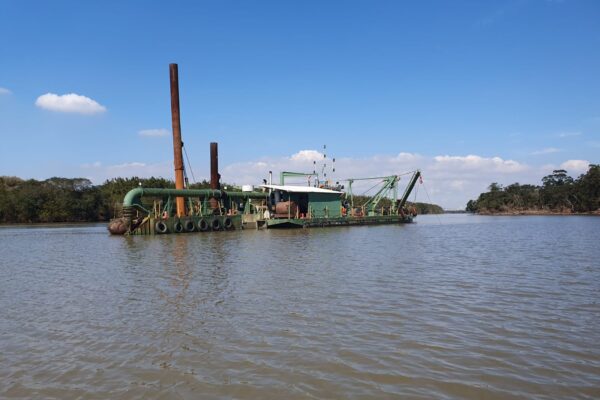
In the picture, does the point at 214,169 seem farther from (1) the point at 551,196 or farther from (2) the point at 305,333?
(1) the point at 551,196

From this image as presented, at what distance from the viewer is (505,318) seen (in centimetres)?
820

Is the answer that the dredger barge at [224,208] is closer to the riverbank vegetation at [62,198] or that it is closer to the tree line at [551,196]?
the riverbank vegetation at [62,198]

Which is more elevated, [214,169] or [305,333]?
[214,169]

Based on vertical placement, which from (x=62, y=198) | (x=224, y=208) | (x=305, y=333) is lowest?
(x=305, y=333)

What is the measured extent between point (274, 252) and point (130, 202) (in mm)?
20114

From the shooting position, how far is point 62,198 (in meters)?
73.9

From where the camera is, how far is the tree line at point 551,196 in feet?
328

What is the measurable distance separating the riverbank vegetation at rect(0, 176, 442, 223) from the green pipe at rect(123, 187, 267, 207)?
28.7 metres

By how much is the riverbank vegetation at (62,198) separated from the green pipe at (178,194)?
94.3 ft

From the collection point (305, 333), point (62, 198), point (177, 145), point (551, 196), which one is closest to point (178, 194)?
point (177, 145)

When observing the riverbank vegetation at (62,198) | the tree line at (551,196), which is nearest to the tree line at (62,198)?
the riverbank vegetation at (62,198)

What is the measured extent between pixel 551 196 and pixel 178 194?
107080 millimetres

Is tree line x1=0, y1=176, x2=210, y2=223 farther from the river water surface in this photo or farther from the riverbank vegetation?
the river water surface

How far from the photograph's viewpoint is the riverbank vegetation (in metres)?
70.1
